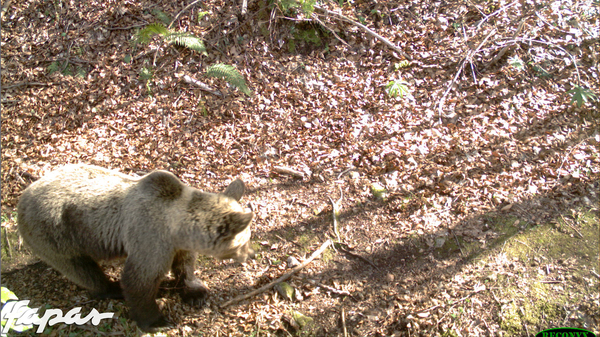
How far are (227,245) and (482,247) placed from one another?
12.8 feet

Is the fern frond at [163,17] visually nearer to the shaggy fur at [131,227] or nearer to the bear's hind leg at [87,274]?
the shaggy fur at [131,227]

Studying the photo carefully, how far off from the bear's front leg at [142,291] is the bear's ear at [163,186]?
35.1 inches

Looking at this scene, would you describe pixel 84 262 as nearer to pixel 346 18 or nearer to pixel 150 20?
pixel 150 20

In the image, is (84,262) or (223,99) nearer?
(84,262)

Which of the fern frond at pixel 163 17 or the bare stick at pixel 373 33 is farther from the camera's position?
the fern frond at pixel 163 17

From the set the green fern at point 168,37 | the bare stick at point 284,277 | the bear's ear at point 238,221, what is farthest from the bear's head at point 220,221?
the green fern at point 168,37

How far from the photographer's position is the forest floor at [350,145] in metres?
5.05

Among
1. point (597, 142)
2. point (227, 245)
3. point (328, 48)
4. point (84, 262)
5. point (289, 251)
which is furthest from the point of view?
point (328, 48)

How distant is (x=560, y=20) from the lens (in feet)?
27.7

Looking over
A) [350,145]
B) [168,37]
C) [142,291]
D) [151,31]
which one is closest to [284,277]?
[142,291]

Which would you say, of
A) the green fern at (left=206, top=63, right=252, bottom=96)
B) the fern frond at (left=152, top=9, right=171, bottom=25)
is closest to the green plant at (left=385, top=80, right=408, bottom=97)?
the green fern at (left=206, top=63, right=252, bottom=96)

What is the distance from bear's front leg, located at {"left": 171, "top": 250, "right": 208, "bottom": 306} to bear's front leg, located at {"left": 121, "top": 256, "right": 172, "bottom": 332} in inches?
21.1

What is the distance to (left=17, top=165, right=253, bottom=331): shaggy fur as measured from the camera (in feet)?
14.6

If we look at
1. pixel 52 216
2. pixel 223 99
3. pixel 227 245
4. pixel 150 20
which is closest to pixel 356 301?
pixel 227 245
